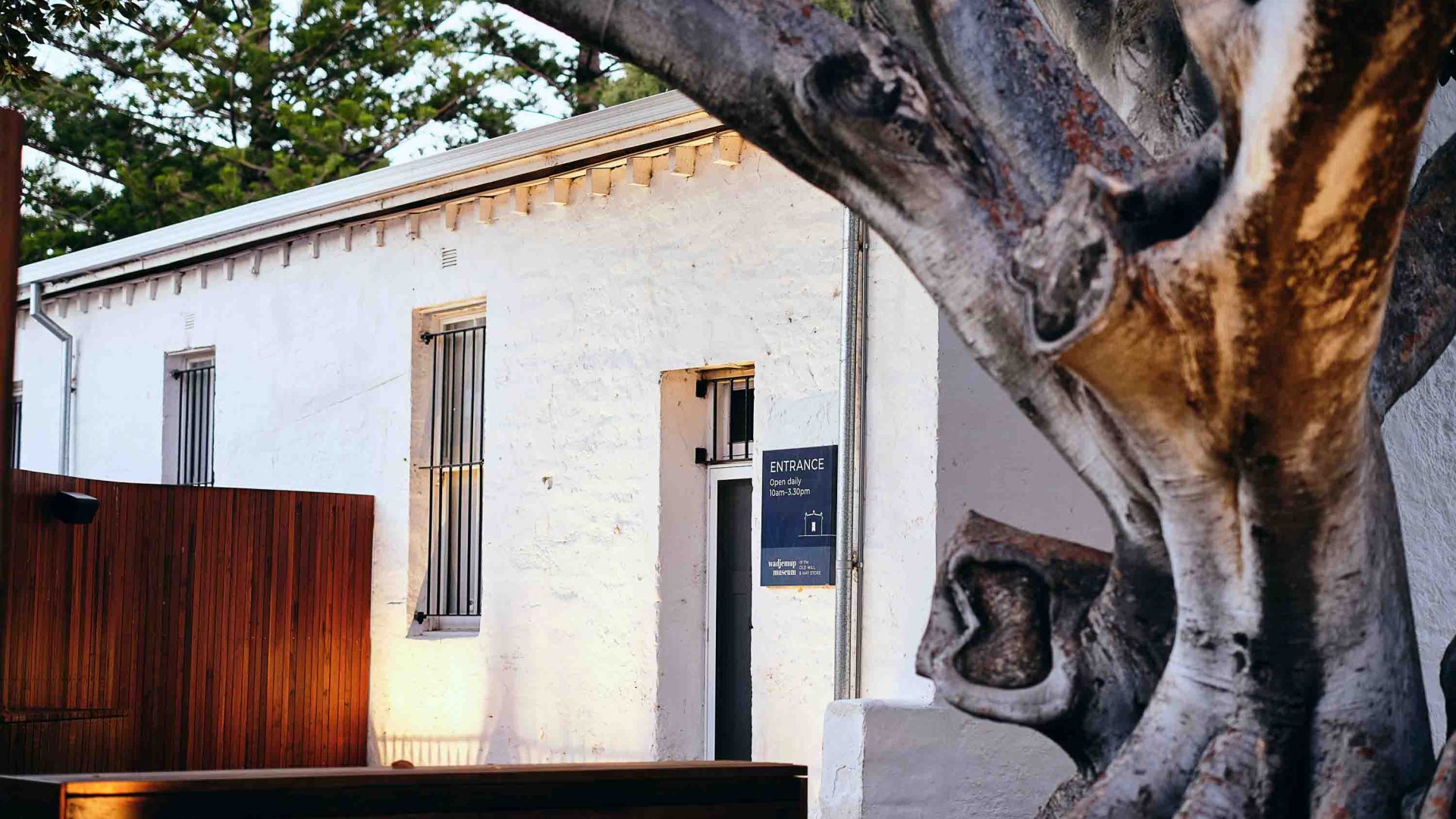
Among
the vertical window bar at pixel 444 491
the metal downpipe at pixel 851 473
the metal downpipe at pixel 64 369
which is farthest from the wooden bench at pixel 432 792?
the metal downpipe at pixel 64 369

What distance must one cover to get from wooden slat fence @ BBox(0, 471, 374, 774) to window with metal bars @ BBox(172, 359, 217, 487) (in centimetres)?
199

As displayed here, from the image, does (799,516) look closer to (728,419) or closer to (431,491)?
(728,419)

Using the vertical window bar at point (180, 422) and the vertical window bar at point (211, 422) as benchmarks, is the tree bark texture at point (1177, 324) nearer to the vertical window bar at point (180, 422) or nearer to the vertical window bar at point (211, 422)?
the vertical window bar at point (211, 422)

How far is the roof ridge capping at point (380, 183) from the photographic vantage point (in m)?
9.77

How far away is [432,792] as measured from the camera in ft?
20.6

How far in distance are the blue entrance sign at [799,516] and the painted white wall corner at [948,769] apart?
114 centimetres

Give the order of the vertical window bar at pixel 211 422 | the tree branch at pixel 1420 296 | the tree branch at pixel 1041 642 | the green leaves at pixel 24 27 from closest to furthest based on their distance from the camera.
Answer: the tree branch at pixel 1041 642, the tree branch at pixel 1420 296, the green leaves at pixel 24 27, the vertical window bar at pixel 211 422

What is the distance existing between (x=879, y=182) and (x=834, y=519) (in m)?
4.65

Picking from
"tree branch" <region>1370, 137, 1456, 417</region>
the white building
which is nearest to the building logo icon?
the white building

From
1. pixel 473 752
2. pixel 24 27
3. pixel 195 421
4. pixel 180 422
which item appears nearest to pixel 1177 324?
pixel 24 27

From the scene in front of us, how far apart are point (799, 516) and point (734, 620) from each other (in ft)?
4.29

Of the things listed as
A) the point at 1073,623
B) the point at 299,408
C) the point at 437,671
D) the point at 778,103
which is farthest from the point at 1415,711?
the point at 299,408

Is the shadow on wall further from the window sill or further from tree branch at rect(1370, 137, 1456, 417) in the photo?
tree branch at rect(1370, 137, 1456, 417)

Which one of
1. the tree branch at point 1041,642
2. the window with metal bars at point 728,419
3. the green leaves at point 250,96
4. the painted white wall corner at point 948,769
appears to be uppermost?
the green leaves at point 250,96
